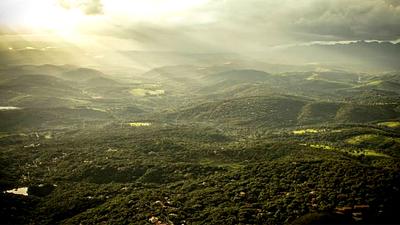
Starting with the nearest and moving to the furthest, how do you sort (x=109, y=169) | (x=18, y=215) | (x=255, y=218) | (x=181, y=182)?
(x=255, y=218)
(x=18, y=215)
(x=181, y=182)
(x=109, y=169)

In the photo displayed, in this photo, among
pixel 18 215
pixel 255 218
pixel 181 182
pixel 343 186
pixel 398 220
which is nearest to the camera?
pixel 398 220

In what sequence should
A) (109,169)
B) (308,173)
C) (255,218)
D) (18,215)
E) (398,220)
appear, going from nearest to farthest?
(398,220)
(255,218)
(18,215)
(308,173)
(109,169)

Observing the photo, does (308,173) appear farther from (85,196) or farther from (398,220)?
(85,196)

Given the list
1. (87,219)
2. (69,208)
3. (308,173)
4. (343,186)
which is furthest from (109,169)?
(343,186)

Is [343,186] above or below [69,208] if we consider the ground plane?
above

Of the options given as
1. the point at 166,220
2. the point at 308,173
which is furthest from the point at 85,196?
the point at 308,173

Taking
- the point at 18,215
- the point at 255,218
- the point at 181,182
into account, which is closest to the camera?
the point at 255,218

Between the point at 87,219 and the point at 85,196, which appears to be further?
the point at 85,196

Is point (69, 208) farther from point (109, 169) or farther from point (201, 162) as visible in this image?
point (201, 162)

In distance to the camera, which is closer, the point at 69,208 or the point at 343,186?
the point at 343,186
